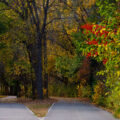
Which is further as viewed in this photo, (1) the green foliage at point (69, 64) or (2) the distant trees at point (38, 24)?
(1) the green foliage at point (69, 64)

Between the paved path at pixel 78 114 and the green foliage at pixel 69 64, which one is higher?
the green foliage at pixel 69 64

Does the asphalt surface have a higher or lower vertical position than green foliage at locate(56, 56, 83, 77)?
lower

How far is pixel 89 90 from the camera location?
3309 centimetres

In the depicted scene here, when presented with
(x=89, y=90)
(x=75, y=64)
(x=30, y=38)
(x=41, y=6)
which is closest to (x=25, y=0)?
(x=41, y=6)

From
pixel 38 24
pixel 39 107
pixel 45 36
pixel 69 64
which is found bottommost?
pixel 39 107

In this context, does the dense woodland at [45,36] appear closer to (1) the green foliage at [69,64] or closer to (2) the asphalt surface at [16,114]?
(1) the green foliage at [69,64]

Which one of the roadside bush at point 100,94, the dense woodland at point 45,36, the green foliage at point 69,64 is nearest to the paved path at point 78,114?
the roadside bush at point 100,94

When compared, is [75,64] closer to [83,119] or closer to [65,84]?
[65,84]

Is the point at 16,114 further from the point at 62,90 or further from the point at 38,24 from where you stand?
the point at 62,90

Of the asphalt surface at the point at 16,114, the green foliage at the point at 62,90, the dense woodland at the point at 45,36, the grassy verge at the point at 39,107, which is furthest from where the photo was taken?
the green foliage at the point at 62,90

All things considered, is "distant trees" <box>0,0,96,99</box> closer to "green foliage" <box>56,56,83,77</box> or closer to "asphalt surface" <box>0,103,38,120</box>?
"green foliage" <box>56,56,83,77</box>

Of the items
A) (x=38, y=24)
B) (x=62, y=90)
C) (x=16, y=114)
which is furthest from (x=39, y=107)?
(x=62, y=90)

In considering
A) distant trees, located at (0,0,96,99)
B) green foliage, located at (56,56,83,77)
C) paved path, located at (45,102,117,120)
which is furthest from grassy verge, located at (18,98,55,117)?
green foliage, located at (56,56,83,77)

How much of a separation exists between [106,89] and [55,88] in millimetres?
22247
